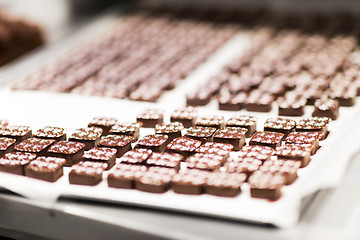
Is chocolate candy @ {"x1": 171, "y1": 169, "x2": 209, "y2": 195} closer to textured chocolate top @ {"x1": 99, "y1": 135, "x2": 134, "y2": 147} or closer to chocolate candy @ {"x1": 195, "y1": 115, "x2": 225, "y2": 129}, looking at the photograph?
textured chocolate top @ {"x1": 99, "y1": 135, "x2": 134, "y2": 147}

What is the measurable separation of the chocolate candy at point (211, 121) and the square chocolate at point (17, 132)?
833mm

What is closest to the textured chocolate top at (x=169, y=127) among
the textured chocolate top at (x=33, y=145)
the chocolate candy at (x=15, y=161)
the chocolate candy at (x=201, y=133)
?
the chocolate candy at (x=201, y=133)

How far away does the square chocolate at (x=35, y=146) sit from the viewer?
2.25 m

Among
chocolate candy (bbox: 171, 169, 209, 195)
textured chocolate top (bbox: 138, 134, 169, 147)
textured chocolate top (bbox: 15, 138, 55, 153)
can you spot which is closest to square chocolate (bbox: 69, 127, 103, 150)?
textured chocolate top (bbox: 15, 138, 55, 153)

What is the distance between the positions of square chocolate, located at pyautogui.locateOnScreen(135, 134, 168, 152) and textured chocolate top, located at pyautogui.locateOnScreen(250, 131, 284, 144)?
397 millimetres

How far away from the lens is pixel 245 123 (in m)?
2.48

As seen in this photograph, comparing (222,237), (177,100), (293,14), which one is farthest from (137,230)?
(293,14)

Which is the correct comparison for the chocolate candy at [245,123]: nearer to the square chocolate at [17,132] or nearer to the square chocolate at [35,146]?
the square chocolate at [35,146]

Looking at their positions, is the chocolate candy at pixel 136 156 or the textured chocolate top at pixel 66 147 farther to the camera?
the textured chocolate top at pixel 66 147

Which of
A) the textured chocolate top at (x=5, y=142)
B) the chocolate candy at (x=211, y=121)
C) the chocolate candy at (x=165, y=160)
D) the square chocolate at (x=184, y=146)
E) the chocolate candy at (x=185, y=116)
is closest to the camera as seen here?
the chocolate candy at (x=165, y=160)

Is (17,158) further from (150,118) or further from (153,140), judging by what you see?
(150,118)

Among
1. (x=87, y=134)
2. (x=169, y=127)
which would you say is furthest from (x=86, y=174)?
(x=169, y=127)

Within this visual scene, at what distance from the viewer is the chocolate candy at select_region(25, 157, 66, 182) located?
2031mm

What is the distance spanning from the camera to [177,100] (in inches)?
120
